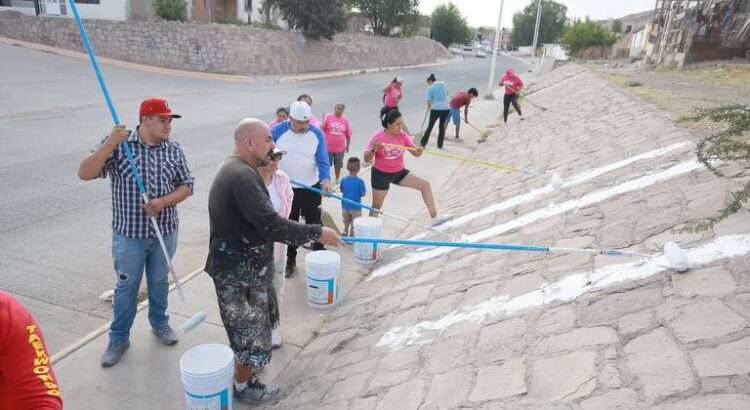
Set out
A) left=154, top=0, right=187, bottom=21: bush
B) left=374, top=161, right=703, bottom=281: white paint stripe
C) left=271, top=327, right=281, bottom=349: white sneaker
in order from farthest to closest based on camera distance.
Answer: left=154, top=0, right=187, bottom=21: bush
left=374, top=161, right=703, bottom=281: white paint stripe
left=271, top=327, right=281, bottom=349: white sneaker

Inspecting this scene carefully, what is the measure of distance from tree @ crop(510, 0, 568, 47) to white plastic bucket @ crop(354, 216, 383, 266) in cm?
9456

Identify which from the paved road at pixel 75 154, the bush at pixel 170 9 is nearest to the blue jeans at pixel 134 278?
the paved road at pixel 75 154

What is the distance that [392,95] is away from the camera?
449 inches

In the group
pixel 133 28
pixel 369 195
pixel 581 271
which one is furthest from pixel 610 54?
pixel 581 271

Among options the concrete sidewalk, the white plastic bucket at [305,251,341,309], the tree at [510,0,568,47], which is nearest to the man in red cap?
the concrete sidewalk

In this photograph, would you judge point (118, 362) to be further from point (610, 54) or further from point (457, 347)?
point (610, 54)

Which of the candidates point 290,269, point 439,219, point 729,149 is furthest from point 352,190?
point 729,149

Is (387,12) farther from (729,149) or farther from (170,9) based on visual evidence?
(729,149)

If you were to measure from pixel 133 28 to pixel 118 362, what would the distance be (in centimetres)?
2675

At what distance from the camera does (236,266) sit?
3.18m

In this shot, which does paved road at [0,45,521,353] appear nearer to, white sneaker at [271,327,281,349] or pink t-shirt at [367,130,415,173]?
white sneaker at [271,327,281,349]

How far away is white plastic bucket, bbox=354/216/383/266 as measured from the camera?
18.4 ft

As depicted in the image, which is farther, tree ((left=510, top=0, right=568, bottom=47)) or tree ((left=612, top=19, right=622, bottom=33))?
tree ((left=510, top=0, right=568, bottom=47))

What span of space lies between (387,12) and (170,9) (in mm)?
24500
